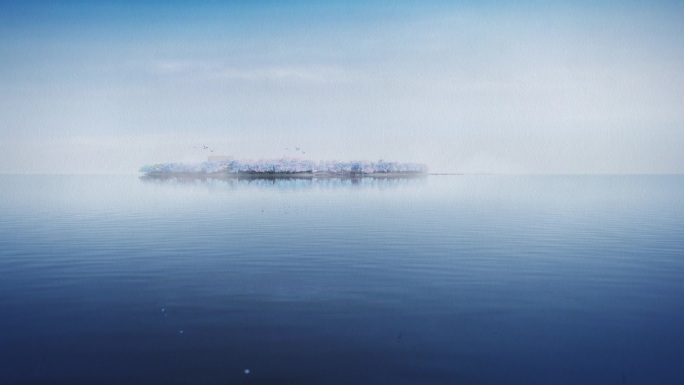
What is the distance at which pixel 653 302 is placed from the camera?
22.0m

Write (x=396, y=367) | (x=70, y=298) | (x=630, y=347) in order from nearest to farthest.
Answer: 1. (x=396, y=367)
2. (x=630, y=347)
3. (x=70, y=298)

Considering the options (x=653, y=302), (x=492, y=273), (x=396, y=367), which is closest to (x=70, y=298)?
(x=396, y=367)

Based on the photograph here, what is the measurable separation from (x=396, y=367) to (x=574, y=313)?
9.91 meters

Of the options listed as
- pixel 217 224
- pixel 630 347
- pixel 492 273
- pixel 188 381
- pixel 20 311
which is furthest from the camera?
pixel 217 224

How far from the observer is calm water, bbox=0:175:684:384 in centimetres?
1460

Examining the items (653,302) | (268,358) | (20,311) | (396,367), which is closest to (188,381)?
(268,358)

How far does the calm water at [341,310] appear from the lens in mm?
14602

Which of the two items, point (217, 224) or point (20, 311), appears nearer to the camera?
point (20, 311)

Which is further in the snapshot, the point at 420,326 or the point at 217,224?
the point at 217,224

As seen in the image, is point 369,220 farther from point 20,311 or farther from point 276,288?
point 20,311

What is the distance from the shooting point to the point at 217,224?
5225 cm

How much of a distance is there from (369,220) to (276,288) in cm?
3325

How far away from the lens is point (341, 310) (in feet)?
65.9

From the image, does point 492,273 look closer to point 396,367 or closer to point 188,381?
point 396,367
